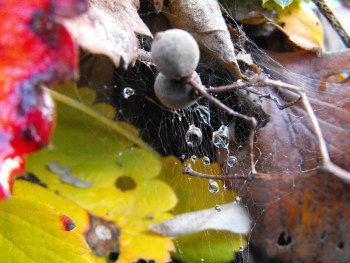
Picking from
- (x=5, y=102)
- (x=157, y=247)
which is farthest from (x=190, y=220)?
Answer: (x=5, y=102)

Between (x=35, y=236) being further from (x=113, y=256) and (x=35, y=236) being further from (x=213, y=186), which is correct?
(x=213, y=186)

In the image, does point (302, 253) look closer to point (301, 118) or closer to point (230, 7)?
point (301, 118)

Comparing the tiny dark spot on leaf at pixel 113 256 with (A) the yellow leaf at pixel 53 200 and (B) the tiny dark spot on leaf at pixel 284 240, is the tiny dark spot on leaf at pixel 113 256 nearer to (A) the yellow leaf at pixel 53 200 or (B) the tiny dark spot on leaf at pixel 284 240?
(A) the yellow leaf at pixel 53 200

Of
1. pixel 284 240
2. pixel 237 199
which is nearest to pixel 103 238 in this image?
pixel 237 199

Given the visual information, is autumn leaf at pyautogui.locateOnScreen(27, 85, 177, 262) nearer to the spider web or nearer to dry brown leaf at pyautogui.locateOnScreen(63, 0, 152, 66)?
the spider web

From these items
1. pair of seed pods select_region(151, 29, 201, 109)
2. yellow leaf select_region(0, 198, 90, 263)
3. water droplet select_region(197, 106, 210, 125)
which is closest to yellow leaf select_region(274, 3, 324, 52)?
water droplet select_region(197, 106, 210, 125)

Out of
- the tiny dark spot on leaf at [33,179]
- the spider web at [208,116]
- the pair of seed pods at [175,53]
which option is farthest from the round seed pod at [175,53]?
the tiny dark spot on leaf at [33,179]
